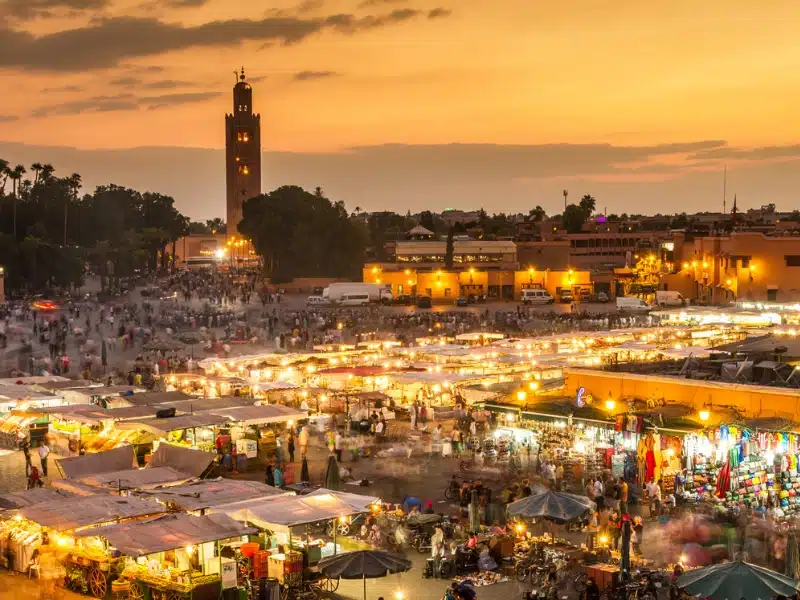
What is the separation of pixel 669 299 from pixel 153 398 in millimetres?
49129

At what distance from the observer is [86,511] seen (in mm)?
15117

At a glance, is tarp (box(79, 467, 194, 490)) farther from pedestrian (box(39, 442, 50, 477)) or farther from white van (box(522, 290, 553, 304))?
white van (box(522, 290, 553, 304))

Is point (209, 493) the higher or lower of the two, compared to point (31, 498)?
higher

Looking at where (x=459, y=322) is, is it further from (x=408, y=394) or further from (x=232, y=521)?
(x=232, y=521)

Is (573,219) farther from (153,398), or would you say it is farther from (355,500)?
(355,500)

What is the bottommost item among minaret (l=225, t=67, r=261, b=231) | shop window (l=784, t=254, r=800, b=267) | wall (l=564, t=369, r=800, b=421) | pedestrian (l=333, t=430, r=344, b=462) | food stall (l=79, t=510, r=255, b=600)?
pedestrian (l=333, t=430, r=344, b=462)

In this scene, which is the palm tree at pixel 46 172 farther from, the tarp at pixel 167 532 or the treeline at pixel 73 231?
the tarp at pixel 167 532

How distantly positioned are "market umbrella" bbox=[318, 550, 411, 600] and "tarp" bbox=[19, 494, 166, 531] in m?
2.93

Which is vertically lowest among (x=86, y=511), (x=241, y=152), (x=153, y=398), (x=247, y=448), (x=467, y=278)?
(x=247, y=448)

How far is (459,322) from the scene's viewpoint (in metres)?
57.6

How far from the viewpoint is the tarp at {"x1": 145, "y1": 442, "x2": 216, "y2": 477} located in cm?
1927

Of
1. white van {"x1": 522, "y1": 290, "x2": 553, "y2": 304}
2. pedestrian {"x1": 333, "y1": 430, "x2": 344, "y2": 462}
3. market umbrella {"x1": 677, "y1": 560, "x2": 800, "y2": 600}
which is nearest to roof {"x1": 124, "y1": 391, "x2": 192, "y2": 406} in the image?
pedestrian {"x1": 333, "y1": 430, "x2": 344, "y2": 462}

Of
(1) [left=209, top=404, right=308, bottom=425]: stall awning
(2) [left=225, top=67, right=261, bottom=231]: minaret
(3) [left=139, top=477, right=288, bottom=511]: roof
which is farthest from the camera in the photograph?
(2) [left=225, top=67, right=261, bottom=231]: minaret

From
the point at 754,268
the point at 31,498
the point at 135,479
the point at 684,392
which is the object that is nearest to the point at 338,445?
the point at 135,479
